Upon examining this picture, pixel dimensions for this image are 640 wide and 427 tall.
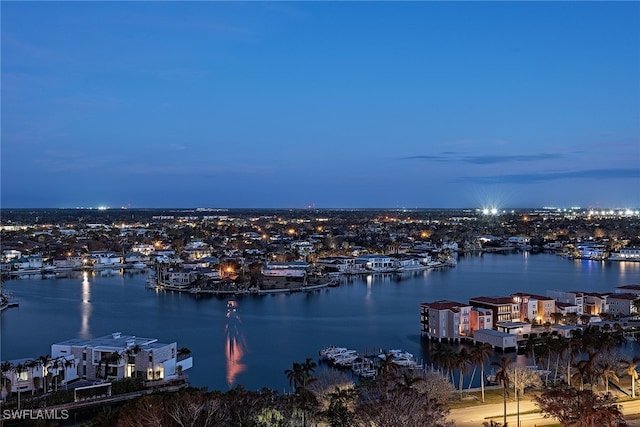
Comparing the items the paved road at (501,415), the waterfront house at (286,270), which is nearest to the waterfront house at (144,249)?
the waterfront house at (286,270)

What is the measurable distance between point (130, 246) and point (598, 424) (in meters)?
20.4

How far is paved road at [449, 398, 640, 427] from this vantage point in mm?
4637

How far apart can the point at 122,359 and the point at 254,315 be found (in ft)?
14.7

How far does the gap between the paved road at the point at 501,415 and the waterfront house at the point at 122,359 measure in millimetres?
2995

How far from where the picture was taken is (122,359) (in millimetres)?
6383

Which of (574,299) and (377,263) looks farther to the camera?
(377,263)

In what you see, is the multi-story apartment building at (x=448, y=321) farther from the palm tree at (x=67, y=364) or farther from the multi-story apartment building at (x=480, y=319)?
the palm tree at (x=67, y=364)

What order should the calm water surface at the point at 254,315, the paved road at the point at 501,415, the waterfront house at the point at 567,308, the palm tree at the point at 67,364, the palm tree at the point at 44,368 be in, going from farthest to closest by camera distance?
the waterfront house at the point at 567,308, the calm water surface at the point at 254,315, the palm tree at the point at 67,364, the palm tree at the point at 44,368, the paved road at the point at 501,415

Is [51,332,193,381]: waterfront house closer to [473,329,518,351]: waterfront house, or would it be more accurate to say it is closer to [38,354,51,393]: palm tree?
[38,354,51,393]: palm tree

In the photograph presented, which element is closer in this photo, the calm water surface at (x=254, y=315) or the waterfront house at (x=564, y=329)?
the calm water surface at (x=254, y=315)

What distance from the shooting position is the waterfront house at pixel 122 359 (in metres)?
6.37

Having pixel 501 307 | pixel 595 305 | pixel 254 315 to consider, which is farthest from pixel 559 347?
pixel 254 315

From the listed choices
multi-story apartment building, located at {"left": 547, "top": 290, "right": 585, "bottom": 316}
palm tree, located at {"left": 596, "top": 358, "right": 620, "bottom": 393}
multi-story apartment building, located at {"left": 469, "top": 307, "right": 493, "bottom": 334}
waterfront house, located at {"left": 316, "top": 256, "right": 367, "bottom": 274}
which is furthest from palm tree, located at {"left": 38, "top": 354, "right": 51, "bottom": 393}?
waterfront house, located at {"left": 316, "top": 256, "right": 367, "bottom": 274}

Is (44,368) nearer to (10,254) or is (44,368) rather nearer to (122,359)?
(122,359)
